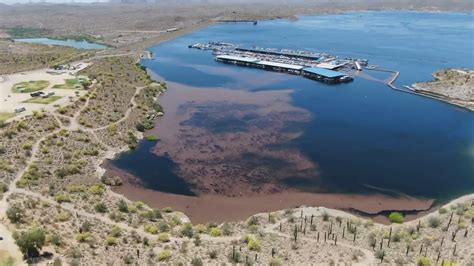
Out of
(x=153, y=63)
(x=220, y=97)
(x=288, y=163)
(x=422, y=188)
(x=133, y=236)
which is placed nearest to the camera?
(x=133, y=236)

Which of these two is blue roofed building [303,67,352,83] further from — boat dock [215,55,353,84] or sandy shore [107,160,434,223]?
sandy shore [107,160,434,223]

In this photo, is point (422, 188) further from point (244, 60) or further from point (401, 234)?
point (244, 60)

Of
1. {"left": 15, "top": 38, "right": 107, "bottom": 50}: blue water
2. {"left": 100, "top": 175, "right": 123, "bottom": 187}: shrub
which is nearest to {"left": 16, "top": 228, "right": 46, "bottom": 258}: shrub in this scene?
{"left": 100, "top": 175, "right": 123, "bottom": 187}: shrub

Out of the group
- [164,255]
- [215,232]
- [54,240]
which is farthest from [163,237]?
[54,240]

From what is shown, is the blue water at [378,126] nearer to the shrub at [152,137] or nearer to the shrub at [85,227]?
the shrub at [152,137]

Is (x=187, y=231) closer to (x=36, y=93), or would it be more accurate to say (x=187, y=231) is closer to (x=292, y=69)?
(x=36, y=93)

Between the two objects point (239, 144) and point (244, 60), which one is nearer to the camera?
point (239, 144)

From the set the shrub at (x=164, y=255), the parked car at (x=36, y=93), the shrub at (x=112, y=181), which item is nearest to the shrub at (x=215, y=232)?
the shrub at (x=164, y=255)

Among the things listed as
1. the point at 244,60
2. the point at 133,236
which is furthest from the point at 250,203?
the point at 244,60
